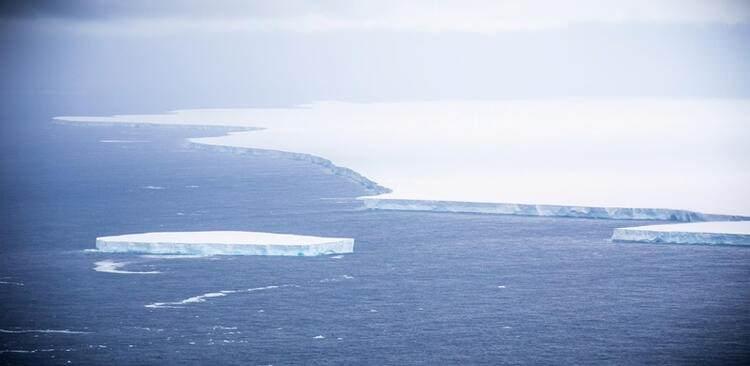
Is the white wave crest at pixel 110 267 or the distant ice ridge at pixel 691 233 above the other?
the distant ice ridge at pixel 691 233

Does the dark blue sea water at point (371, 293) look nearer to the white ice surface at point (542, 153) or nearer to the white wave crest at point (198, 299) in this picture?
the white wave crest at point (198, 299)

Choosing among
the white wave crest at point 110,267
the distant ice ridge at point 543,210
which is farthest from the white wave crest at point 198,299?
the distant ice ridge at point 543,210

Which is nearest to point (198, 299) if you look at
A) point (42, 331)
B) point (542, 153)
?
point (42, 331)

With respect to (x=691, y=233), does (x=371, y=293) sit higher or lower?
lower

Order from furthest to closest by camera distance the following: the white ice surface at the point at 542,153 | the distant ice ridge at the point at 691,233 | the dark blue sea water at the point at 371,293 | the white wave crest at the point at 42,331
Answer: the white ice surface at the point at 542,153 → the distant ice ridge at the point at 691,233 → the white wave crest at the point at 42,331 → the dark blue sea water at the point at 371,293

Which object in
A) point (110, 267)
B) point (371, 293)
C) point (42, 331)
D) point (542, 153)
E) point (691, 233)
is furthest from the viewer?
point (542, 153)

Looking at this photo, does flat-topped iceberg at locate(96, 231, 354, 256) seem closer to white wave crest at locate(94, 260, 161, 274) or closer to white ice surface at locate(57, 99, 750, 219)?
white wave crest at locate(94, 260, 161, 274)

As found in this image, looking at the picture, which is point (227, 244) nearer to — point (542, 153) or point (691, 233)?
point (691, 233)
